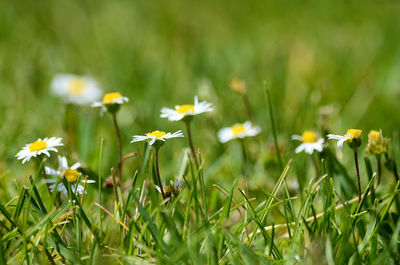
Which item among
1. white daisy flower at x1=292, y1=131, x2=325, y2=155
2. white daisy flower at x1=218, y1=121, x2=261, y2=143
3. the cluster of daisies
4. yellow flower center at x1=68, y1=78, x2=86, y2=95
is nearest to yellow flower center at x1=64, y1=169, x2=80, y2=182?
the cluster of daisies

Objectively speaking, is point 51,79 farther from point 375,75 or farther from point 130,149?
point 375,75

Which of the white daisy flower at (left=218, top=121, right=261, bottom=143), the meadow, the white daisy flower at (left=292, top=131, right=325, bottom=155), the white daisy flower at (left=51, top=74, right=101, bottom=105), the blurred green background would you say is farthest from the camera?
the white daisy flower at (left=51, top=74, right=101, bottom=105)

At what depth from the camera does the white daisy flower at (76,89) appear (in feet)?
7.88

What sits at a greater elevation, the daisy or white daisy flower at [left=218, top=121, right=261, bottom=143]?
the daisy

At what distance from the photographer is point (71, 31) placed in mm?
3600

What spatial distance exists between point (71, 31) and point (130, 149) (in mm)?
1949

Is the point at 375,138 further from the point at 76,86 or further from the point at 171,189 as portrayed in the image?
the point at 76,86

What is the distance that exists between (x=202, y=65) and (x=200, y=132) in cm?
82

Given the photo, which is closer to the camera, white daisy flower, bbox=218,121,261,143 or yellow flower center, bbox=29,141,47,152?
yellow flower center, bbox=29,141,47,152

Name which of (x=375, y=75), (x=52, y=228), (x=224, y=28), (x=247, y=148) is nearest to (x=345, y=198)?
(x=247, y=148)

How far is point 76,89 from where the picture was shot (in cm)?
249

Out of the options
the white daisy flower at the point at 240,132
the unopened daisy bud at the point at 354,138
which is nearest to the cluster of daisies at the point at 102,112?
the white daisy flower at the point at 240,132

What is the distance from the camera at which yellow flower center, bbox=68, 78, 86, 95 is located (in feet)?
8.11

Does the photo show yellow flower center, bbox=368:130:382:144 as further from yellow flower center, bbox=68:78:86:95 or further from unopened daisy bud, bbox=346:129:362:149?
yellow flower center, bbox=68:78:86:95
